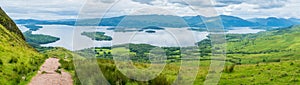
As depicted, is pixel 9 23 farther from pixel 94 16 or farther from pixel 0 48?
pixel 94 16

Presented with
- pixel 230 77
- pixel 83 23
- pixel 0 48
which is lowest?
pixel 230 77

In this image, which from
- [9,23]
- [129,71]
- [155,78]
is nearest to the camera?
[155,78]

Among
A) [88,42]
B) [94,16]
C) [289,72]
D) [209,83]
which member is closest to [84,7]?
[94,16]

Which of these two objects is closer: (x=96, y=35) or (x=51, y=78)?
(x=51, y=78)

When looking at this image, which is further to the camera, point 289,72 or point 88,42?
point 289,72

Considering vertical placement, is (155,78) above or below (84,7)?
below

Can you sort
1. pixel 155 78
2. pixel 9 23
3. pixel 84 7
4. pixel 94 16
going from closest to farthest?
pixel 84 7, pixel 94 16, pixel 155 78, pixel 9 23

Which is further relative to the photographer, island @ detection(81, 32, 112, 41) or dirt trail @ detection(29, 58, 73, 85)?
island @ detection(81, 32, 112, 41)

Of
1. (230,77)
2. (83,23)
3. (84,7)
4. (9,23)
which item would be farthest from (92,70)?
(9,23)

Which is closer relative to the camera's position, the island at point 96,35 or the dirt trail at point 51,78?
the dirt trail at point 51,78

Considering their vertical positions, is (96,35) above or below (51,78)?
above
